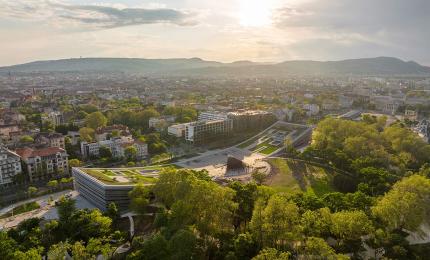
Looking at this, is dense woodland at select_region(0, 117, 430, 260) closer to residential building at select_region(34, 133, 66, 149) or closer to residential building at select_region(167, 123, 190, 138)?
residential building at select_region(34, 133, 66, 149)

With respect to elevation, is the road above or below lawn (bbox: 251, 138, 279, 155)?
below

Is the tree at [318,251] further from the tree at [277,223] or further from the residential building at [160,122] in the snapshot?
the residential building at [160,122]


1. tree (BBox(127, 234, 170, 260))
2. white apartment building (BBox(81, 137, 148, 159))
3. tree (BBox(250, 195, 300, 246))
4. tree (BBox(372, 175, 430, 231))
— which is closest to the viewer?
tree (BBox(127, 234, 170, 260))

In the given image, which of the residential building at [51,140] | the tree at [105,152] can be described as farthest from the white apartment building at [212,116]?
the residential building at [51,140]

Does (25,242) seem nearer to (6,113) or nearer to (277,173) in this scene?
(277,173)

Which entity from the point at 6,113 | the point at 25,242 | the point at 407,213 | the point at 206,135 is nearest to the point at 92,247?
the point at 25,242

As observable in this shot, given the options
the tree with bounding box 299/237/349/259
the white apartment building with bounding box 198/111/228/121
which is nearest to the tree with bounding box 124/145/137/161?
the white apartment building with bounding box 198/111/228/121
